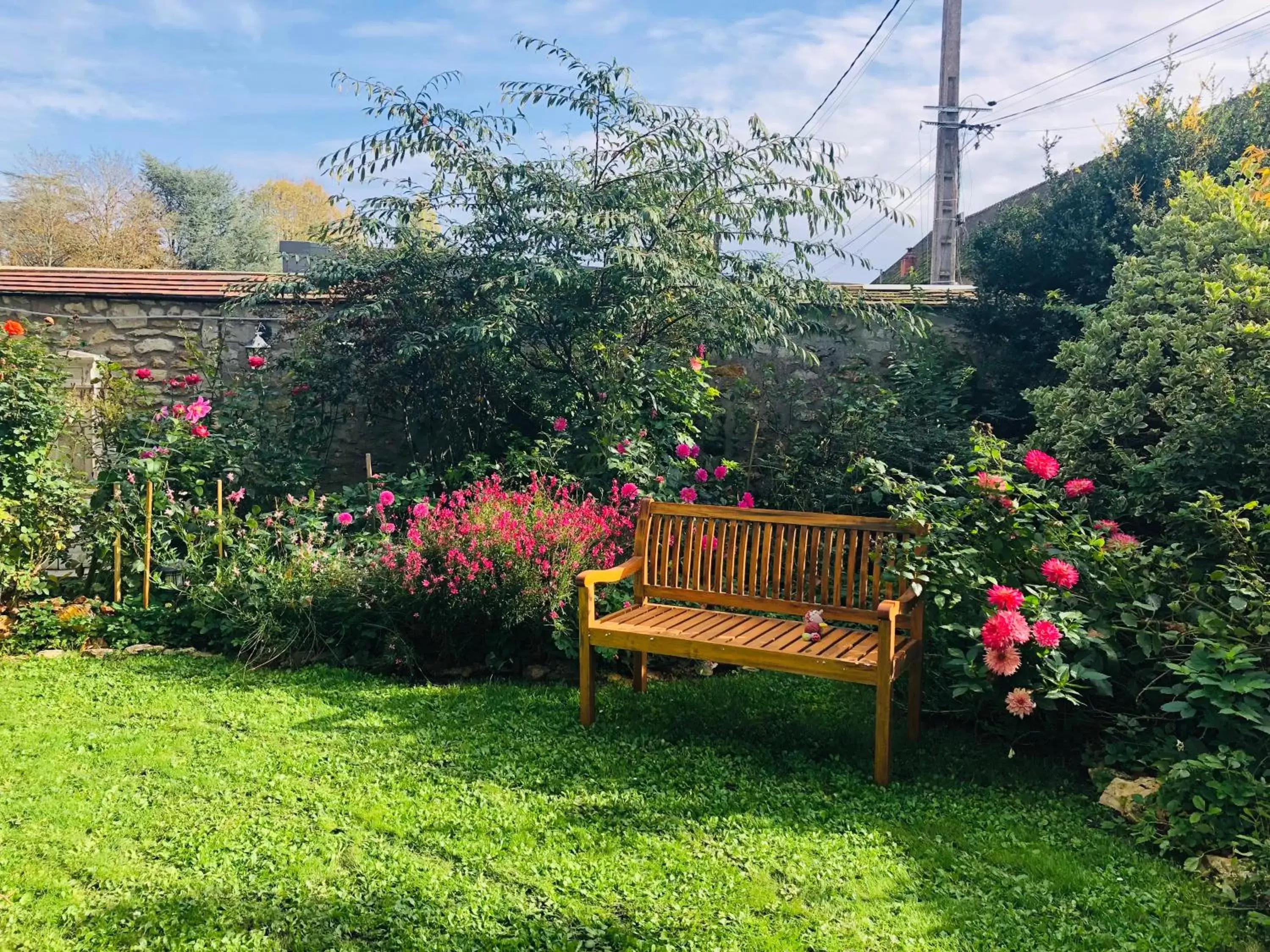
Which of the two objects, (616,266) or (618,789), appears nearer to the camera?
(618,789)

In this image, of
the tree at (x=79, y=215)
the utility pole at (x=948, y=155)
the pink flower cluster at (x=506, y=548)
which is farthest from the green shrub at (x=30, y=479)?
the tree at (x=79, y=215)

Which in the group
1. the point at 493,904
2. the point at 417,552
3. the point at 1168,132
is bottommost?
the point at 493,904

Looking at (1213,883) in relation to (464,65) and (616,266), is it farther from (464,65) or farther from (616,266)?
(464,65)

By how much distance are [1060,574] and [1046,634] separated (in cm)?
29

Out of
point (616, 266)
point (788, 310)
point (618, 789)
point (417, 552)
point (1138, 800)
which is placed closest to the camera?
point (1138, 800)

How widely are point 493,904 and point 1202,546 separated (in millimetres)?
3098

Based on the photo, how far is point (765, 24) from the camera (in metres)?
6.41

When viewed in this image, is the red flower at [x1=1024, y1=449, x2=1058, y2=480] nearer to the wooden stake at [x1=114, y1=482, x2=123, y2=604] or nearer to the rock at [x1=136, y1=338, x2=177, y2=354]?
the wooden stake at [x1=114, y1=482, x2=123, y2=604]

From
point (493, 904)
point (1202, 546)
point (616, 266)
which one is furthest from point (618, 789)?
point (616, 266)

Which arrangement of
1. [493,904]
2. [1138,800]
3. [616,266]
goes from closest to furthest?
[493,904] < [1138,800] < [616,266]

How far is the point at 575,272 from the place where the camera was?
18.7 feet

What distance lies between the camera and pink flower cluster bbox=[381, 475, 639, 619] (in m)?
4.39

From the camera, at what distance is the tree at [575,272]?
5.76m

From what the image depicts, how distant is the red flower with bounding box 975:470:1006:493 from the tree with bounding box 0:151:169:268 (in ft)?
78.3
